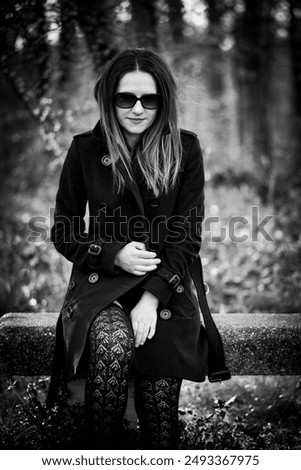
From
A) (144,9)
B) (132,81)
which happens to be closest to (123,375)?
(132,81)

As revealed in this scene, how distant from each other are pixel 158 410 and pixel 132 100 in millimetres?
1505

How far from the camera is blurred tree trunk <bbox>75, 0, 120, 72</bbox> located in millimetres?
4812

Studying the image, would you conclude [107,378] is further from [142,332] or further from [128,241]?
[128,241]

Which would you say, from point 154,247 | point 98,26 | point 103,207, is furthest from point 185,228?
point 98,26

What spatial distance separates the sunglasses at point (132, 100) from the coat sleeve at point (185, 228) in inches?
13.2

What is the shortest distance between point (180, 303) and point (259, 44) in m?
10.1

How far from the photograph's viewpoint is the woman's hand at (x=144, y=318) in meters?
2.66

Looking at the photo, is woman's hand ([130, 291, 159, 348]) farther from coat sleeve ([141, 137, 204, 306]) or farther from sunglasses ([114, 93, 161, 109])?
sunglasses ([114, 93, 161, 109])

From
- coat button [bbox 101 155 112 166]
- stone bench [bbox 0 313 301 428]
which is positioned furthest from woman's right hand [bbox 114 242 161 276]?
stone bench [bbox 0 313 301 428]

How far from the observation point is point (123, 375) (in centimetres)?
256

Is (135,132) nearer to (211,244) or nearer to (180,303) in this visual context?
(180,303)

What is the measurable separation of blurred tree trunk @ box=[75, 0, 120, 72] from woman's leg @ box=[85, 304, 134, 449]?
3.03 meters

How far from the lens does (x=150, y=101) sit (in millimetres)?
2850

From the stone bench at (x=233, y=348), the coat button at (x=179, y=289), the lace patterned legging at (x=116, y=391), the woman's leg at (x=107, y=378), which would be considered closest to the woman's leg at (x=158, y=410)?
the lace patterned legging at (x=116, y=391)
